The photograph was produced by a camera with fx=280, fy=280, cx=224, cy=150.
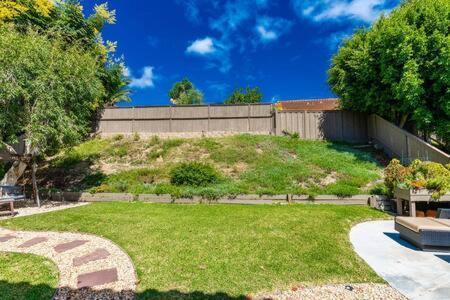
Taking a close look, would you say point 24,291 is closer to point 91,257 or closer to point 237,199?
point 91,257

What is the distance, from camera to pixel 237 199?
29.8 ft

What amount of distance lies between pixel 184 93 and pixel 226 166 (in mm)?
30437

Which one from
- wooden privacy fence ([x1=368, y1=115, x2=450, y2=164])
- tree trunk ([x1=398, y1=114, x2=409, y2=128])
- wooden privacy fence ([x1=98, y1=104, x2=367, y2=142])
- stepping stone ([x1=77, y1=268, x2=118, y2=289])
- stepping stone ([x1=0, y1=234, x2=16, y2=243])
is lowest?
stepping stone ([x1=77, y1=268, x2=118, y2=289])

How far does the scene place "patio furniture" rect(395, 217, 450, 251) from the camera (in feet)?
15.0

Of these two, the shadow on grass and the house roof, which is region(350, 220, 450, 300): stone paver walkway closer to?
the shadow on grass

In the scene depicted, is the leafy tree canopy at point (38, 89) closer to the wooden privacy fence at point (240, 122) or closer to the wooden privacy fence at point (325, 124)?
the wooden privacy fence at point (240, 122)

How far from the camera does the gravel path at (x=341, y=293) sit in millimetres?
3303

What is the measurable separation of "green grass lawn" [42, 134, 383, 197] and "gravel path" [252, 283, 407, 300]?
541 centimetres

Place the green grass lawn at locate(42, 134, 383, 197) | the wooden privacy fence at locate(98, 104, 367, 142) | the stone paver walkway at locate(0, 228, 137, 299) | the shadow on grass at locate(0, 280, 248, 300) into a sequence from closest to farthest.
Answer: the shadow on grass at locate(0, 280, 248, 300)
the stone paver walkway at locate(0, 228, 137, 299)
the green grass lawn at locate(42, 134, 383, 197)
the wooden privacy fence at locate(98, 104, 367, 142)

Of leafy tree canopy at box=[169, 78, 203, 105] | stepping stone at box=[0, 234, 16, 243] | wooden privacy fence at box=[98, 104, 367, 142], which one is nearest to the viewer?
stepping stone at box=[0, 234, 16, 243]

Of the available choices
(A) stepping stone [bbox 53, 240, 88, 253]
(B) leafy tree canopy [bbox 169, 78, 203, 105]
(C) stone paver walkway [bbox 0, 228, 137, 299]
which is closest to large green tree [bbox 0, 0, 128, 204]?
(C) stone paver walkway [bbox 0, 228, 137, 299]

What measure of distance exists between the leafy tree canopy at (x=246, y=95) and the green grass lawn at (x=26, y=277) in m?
29.4

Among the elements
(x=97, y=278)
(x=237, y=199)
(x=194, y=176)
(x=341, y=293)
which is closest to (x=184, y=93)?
(x=194, y=176)

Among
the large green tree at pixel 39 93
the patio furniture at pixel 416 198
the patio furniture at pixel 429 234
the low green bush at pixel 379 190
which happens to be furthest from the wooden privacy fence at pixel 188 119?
the patio furniture at pixel 429 234
